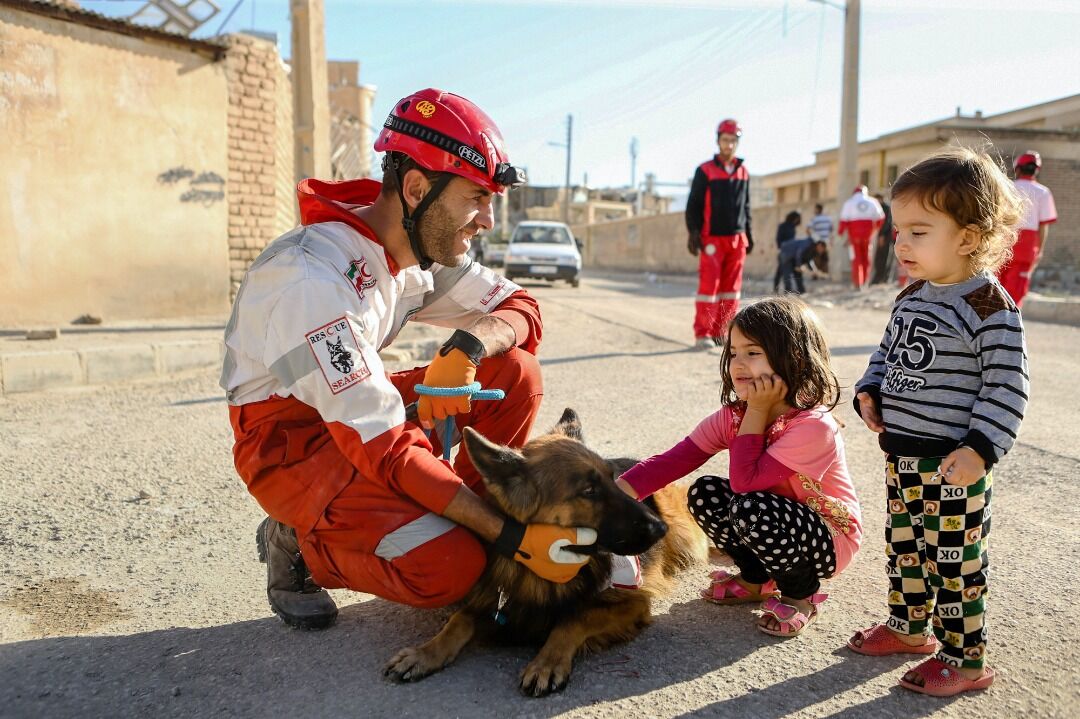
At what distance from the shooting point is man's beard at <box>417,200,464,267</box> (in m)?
2.74

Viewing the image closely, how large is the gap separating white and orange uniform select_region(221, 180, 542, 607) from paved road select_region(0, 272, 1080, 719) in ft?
1.03

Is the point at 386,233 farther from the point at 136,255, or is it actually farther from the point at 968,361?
the point at 136,255

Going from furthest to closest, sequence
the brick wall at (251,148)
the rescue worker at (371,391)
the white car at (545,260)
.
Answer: the white car at (545,260) < the brick wall at (251,148) < the rescue worker at (371,391)

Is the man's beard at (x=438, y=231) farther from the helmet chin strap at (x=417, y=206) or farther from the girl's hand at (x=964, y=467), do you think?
the girl's hand at (x=964, y=467)

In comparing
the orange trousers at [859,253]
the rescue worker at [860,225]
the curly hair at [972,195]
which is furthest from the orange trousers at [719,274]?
the orange trousers at [859,253]

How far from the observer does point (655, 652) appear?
2545 millimetres

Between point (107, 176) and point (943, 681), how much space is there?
10439 mm

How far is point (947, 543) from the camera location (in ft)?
7.22

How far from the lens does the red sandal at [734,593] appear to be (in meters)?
2.90

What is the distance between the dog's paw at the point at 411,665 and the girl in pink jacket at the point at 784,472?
2.79ft

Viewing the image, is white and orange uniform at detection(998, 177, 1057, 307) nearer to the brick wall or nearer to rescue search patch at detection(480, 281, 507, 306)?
rescue search patch at detection(480, 281, 507, 306)

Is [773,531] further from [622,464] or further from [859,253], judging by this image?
[859,253]

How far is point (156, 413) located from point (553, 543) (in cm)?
443

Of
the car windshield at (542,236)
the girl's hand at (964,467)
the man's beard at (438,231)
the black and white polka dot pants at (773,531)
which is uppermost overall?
the car windshield at (542,236)
